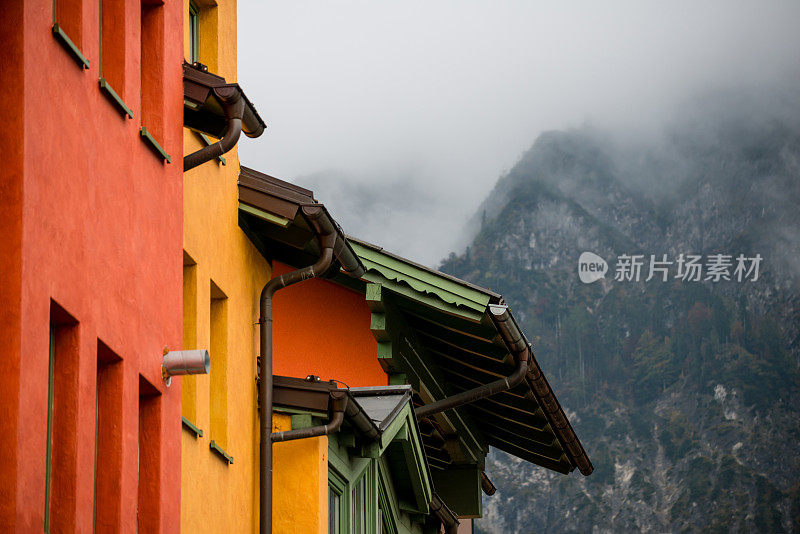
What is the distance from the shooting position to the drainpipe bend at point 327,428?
10828 mm

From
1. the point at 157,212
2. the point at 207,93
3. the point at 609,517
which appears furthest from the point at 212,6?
the point at 609,517

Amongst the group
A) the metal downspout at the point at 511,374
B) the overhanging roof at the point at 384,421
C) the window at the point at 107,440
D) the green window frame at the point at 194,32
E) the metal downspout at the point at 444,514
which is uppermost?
the green window frame at the point at 194,32

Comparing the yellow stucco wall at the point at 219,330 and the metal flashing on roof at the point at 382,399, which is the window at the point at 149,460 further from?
the metal flashing on roof at the point at 382,399

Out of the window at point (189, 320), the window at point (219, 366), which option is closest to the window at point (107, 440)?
the window at point (189, 320)

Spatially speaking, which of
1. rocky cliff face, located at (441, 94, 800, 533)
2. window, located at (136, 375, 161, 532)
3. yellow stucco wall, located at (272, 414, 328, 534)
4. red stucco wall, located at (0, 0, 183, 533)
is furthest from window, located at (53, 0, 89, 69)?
rocky cliff face, located at (441, 94, 800, 533)

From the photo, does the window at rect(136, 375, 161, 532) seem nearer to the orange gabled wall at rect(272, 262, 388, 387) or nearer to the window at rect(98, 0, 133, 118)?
the window at rect(98, 0, 133, 118)

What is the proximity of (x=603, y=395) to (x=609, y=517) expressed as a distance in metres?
12.8

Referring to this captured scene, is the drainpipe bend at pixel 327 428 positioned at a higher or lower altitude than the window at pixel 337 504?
higher

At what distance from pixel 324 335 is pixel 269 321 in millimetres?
3071

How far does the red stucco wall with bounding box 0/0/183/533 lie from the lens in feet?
19.4

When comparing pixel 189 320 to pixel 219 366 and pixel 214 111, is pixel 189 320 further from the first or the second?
pixel 214 111

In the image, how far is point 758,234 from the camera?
13812 centimetres

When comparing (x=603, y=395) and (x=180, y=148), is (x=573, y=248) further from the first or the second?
(x=180, y=148)

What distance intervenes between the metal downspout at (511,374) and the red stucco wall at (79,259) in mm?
5794
